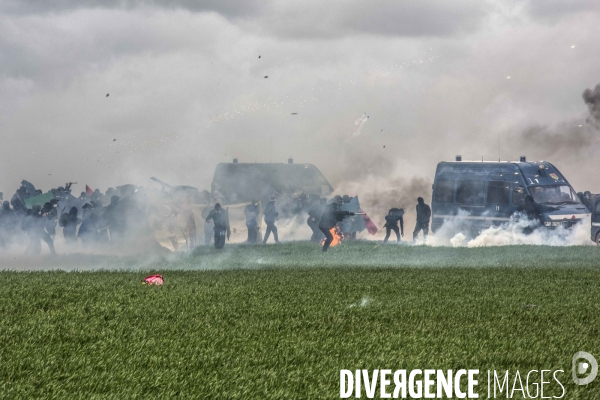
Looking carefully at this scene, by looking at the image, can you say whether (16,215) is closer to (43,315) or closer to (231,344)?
(43,315)

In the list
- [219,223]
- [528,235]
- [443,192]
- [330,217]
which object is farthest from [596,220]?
[219,223]

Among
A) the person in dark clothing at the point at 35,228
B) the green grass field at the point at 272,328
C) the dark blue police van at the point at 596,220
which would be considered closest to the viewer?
the green grass field at the point at 272,328

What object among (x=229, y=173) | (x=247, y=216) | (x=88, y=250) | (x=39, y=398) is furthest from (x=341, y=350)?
(x=229, y=173)

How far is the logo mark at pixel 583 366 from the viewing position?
7.53 metres

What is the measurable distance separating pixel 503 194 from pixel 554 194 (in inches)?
64.8

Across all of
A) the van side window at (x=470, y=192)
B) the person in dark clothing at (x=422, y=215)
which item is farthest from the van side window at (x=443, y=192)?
the person in dark clothing at (x=422, y=215)

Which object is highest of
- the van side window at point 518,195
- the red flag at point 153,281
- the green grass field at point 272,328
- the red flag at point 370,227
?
the van side window at point 518,195

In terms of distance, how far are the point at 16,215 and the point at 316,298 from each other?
53.3 ft

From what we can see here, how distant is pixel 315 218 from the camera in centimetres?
2677

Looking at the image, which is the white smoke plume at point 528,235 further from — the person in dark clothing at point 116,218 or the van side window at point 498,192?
the person in dark clothing at point 116,218

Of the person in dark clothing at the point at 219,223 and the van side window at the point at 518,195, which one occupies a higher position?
the van side window at the point at 518,195

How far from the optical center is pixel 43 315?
408 inches

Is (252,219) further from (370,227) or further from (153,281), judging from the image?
(153,281)

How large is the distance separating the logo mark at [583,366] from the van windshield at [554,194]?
62.2 ft
